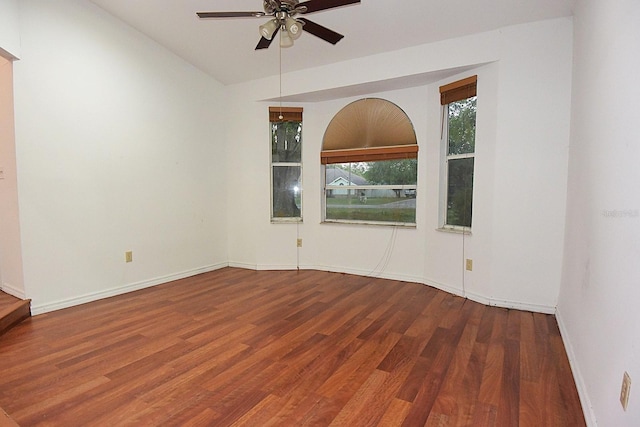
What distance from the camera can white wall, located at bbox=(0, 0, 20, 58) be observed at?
2.58 metres

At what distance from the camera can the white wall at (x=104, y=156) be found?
2.90m

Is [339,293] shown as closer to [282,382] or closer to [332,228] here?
[332,228]

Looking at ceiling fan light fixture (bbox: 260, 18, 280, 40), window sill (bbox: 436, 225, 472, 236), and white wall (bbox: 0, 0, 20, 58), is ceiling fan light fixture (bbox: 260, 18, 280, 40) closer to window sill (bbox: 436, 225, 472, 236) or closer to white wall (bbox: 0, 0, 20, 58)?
white wall (bbox: 0, 0, 20, 58)

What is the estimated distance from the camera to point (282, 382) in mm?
1920

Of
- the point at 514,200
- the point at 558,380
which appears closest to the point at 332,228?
the point at 514,200

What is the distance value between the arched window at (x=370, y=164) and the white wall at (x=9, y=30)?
329cm

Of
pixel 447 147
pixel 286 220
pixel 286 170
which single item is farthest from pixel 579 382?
pixel 286 170

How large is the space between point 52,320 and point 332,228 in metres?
3.22

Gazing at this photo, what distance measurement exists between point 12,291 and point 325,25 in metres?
4.00

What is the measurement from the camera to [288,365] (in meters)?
2.11

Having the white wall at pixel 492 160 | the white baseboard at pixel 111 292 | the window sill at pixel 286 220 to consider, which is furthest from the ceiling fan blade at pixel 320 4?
the white baseboard at pixel 111 292

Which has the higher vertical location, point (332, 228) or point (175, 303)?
point (332, 228)

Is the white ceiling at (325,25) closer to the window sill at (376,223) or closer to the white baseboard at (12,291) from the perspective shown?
the window sill at (376,223)

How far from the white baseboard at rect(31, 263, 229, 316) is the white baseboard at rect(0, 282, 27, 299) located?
0.17 m
